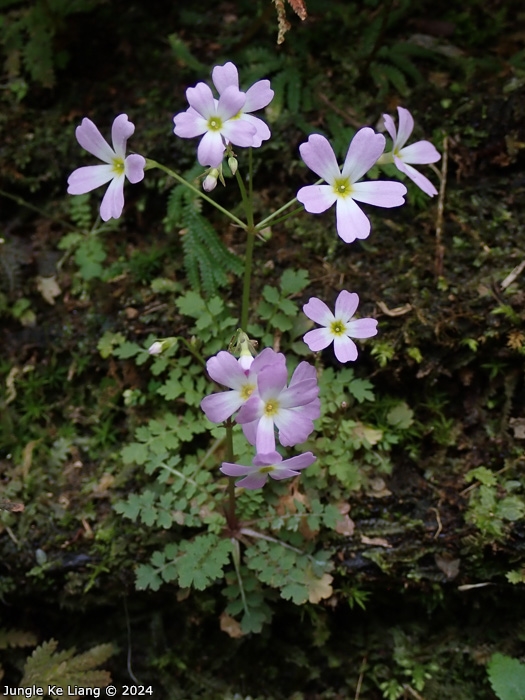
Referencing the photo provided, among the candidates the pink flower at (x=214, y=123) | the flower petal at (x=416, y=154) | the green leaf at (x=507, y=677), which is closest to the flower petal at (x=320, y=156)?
the pink flower at (x=214, y=123)

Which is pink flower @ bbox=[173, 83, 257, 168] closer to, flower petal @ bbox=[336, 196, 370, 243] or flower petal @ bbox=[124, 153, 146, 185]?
flower petal @ bbox=[124, 153, 146, 185]

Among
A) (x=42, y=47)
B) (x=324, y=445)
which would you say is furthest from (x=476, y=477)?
(x=42, y=47)

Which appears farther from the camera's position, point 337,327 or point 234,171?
point 337,327

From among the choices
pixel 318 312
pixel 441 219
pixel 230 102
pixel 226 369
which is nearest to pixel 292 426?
pixel 226 369

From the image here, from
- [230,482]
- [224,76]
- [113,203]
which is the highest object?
[224,76]

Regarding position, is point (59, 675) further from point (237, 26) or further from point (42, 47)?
point (237, 26)

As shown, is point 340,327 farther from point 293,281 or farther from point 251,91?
point 251,91

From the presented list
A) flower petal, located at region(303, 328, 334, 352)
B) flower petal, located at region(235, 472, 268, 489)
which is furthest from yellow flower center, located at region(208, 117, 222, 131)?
flower petal, located at region(235, 472, 268, 489)
